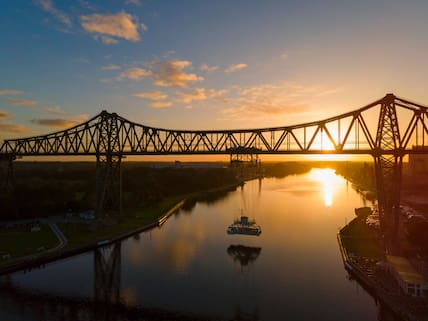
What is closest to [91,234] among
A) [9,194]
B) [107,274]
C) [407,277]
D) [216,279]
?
[107,274]

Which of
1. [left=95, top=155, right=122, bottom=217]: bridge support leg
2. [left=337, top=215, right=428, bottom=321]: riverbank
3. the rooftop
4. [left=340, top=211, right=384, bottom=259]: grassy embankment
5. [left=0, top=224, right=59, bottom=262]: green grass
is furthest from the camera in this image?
[left=95, top=155, right=122, bottom=217]: bridge support leg

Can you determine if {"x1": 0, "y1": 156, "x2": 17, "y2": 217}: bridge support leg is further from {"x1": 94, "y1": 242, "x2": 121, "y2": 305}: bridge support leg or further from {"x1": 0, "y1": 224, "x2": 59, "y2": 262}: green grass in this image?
{"x1": 94, "y1": 242, "x2": 121, "y2": 305}: bridge support leg

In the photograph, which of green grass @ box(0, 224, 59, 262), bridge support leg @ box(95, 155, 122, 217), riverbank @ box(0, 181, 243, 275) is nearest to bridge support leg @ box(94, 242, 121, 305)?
riverbank @ box(0, 181, 243, 275)

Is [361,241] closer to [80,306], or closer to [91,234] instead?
[80,306]

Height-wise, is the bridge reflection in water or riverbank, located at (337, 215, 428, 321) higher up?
riverbank, located at (337, 215, 428, 321)

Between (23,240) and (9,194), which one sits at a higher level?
(9,194)

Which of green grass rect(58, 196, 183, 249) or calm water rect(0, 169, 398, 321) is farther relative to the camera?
green grass rect(58, 196, 183, 249)

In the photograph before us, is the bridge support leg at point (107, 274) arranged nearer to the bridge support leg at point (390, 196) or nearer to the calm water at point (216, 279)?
the calm water at point (216, 279)
